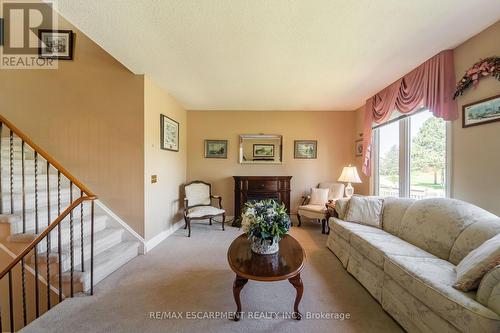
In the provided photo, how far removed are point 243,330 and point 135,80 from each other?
335cm

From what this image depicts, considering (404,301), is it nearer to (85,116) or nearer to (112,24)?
(112,24)

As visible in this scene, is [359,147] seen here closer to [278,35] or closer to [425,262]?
[425,262]

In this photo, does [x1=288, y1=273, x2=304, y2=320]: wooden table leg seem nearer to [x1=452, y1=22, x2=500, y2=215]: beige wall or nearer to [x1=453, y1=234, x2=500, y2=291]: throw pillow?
[x1=453, y1=234, x2=500, y2=291]: throw pillow

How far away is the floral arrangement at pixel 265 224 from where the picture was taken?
1.82m

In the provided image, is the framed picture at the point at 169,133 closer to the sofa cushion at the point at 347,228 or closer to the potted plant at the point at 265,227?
the potted plant at the point at 265,227

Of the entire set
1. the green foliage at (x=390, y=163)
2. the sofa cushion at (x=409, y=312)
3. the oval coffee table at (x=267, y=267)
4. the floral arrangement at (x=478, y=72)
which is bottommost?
the sofa cushion at (x=409, y=312)

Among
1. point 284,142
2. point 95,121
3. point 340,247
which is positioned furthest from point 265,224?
point 284,142

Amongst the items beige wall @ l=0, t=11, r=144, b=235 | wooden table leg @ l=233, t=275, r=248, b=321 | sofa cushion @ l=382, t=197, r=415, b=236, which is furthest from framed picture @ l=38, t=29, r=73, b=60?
sofa cushion @ l=382, t=197, r=415, b=236

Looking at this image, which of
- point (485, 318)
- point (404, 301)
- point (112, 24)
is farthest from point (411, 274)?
point (112, 24)

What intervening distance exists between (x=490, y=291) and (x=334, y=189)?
3240mm

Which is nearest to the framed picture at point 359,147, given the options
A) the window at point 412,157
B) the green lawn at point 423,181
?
the window at point 412,157

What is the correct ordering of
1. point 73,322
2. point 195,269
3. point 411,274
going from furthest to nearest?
point 195,269 < point 73,322 < point 411,274

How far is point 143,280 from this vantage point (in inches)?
89.0

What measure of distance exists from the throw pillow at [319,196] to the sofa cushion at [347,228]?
131cm
